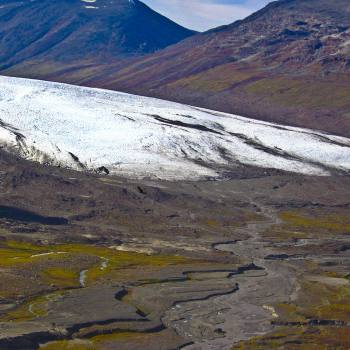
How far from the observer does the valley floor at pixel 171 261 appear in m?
61.2

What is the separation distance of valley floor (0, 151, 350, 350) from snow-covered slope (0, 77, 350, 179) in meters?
9.60

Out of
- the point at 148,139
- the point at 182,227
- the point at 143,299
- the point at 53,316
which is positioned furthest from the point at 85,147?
the point at 53,316

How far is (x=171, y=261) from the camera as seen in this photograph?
314 feet

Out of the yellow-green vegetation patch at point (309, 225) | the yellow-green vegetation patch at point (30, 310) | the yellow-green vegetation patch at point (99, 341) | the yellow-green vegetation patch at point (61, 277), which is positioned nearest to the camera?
the yellow-green vegetation patch at point (99, 341)

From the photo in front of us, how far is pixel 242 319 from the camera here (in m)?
67.8

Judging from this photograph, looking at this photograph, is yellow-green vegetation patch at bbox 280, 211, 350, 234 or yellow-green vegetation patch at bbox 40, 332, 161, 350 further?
yellow-green vegetation patch at bbox 280, 211, 350, 234

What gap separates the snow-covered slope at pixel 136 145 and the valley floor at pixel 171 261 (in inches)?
378

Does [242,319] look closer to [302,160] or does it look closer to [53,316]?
[53,316]

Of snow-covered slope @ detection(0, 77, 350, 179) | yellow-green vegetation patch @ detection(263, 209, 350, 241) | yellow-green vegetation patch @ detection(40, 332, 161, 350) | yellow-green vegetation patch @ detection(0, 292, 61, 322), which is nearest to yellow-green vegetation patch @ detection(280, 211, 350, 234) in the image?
yellow-green vegetation patch @ detection(263, 209, 350, 241)

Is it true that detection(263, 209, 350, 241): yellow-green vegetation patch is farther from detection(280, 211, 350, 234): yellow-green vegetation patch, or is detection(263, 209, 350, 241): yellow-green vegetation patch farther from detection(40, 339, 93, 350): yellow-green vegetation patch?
detection(40, 339, 93, 350): yellow-green vegetation patch

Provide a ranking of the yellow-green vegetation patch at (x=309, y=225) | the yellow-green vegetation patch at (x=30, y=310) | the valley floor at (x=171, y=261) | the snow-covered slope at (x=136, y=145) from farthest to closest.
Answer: the snow-covered slope at (x=136, y=145)
the yellow-green vegetation patch at (x=309, y=225)
the valley floor at (x=171, y=261)
the yellow-green vegetation patch at (x=30, y=310)

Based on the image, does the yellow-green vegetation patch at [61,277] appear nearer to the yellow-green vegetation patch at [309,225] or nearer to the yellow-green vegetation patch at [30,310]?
the yellow-green vegetation patch at [30,310]

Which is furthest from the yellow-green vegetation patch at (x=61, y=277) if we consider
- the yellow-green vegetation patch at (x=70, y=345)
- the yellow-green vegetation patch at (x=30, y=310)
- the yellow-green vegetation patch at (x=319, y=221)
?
the yellow-green vegetation patch at (x=319, y=221)

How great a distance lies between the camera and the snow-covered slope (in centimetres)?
16075
